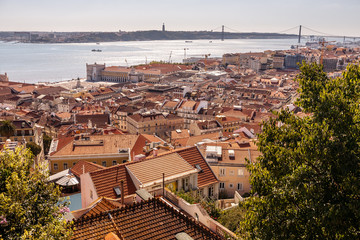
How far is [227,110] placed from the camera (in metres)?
40.1

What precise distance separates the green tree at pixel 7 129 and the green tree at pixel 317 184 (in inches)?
964

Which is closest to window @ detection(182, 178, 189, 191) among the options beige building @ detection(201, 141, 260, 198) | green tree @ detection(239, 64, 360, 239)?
beige building @ detection(201, 141, 260, 198)

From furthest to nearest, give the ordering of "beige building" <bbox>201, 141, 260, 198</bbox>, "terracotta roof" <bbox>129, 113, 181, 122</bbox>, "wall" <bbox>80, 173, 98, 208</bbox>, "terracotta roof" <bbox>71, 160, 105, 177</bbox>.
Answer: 1. "terracotta roof" <bbox>129, 113, 181, 122</bbox>
2. "beige building" <bbox>201, 141, 260, 198</bbox>
3. "terracotta roof" <bbox>71, 160, 105, 177</bbox>
4. "wall" <bbox>80, 173, 98, 208</bbox>

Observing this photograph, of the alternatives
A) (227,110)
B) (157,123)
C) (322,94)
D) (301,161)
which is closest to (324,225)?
(301,161)

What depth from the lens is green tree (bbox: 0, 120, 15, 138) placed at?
2672 cm

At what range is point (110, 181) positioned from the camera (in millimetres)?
12117

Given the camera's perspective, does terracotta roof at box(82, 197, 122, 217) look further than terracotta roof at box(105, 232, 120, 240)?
Yes

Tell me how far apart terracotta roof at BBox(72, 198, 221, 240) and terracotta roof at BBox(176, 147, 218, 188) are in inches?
251

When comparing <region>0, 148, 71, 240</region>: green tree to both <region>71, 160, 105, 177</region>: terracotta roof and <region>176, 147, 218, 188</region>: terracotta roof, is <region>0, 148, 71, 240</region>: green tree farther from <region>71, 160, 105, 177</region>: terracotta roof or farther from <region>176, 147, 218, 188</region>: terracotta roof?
<region>71, 160, 105, 177</region>: terracotta roof

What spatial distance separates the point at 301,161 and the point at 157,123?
1201 inches

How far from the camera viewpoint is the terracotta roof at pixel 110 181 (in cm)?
1167

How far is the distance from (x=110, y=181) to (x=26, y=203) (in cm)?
683

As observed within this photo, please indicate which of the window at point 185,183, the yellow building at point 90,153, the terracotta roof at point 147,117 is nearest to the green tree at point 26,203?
the window at point 185,183

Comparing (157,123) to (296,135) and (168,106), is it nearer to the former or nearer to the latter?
(168,106)
